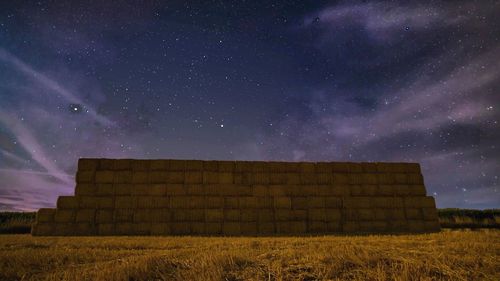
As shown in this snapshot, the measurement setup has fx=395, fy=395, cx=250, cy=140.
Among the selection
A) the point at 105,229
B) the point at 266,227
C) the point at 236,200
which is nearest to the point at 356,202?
the point at 266,227

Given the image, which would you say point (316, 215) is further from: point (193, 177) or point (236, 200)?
point (193, 177)

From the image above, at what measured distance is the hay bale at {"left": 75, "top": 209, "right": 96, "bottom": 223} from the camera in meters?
13.1

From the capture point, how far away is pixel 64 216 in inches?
512

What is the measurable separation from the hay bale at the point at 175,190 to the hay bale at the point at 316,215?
441 centimetres

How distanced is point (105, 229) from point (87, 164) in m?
2.36

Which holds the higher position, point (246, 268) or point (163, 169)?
point (163, 169)

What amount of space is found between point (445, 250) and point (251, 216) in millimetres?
8291

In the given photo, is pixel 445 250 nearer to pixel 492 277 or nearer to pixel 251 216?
pixel 492 277

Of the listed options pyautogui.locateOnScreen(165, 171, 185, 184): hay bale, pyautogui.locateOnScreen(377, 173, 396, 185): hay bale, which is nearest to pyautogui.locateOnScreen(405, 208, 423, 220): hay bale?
pyautogui.locateOnScreen(377, 173, 396, 185): hay bale

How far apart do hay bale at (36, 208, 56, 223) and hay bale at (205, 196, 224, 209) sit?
16.6 ft

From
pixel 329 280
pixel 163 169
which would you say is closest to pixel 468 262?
pixel 329 280

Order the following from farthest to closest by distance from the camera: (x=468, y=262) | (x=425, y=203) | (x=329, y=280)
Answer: (x=425, y=203), (x=468, y=262), (x=329, y=280)

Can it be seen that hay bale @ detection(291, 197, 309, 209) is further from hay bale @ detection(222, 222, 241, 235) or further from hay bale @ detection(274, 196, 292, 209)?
hay bale @ detection(222, 222, 241, 235)

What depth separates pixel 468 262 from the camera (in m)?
4.57
